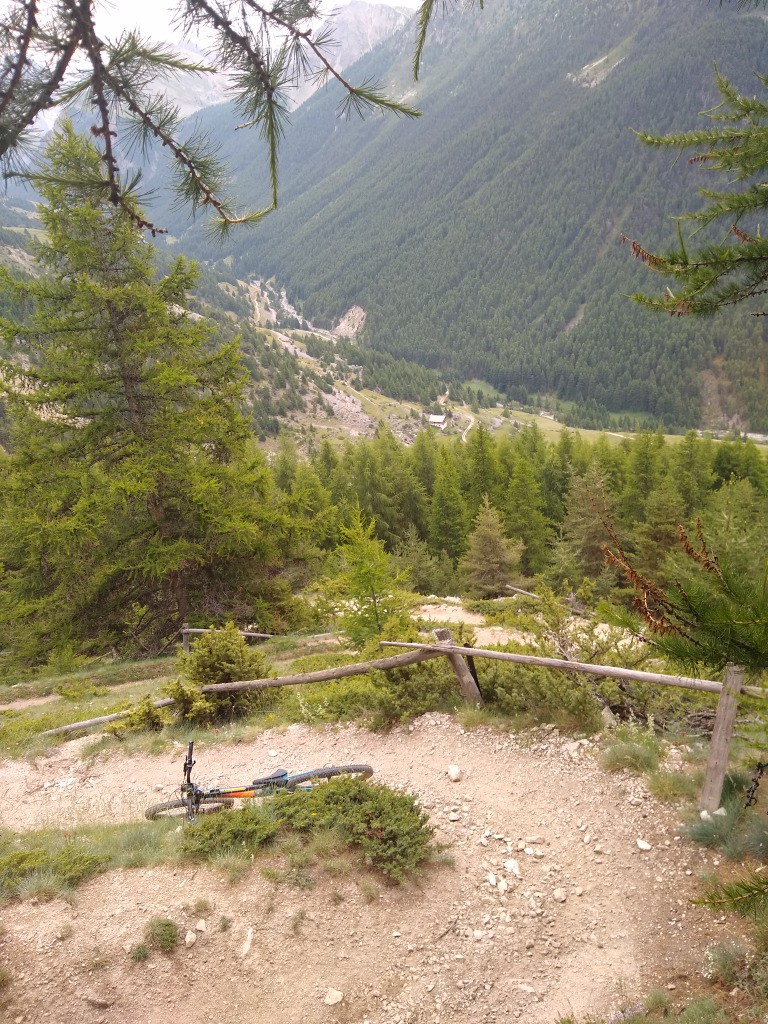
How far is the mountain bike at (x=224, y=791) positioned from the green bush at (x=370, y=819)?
29 centimetres

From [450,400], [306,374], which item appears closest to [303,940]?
[306,374]

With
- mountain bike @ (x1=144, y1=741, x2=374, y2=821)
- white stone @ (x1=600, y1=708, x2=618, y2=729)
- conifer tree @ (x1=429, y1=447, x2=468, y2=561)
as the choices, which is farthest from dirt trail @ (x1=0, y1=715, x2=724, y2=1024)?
conifer tree @ (x1=429, y1=447, x2=468, y2=561)

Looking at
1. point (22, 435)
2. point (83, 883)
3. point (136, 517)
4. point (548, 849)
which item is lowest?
point (548, 849)

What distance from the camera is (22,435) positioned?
42.6 feet

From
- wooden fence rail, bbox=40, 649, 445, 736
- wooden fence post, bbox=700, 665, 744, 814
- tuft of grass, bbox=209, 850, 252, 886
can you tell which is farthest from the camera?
wooden fence rail, bbox=40, 649, 445, 736

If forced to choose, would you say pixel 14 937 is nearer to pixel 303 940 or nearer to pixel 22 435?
pixel 303 940

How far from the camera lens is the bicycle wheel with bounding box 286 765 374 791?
626 centimetres

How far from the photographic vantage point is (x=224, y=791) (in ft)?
20.2

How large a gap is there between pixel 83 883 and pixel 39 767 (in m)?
4.32

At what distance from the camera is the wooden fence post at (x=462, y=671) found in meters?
7.71

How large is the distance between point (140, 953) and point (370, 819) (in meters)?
2.11

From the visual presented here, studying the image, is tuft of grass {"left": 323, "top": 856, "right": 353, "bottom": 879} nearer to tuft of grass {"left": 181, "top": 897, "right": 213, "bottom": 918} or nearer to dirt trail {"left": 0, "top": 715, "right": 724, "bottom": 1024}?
dirt trail {"left": 0, "top": 715, "right": 724, "bottom": 1024}

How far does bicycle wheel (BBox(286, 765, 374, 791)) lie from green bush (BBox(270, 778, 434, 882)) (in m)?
0.36

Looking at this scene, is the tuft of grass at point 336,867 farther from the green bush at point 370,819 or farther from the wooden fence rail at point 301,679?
the wooden fence rail at point 301,679
